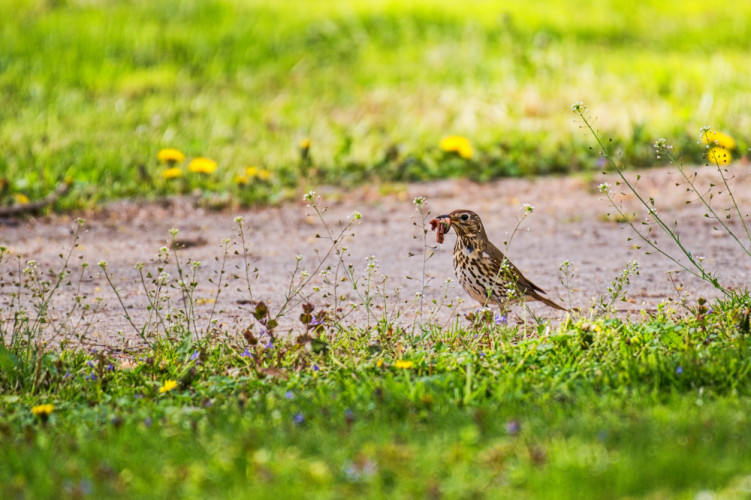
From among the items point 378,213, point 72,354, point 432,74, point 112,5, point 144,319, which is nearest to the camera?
point 72,354

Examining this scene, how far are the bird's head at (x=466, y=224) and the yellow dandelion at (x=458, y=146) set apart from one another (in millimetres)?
3536

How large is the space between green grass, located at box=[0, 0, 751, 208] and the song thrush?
3.15 meters

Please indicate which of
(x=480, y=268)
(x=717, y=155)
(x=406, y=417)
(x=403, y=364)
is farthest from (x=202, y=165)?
(x=406, y=417)

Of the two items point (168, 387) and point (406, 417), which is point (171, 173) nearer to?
point (168, 387)

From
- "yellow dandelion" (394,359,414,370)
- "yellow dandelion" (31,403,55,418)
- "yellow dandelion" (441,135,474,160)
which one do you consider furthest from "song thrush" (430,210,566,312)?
"yellow dandelion" (441,135,474,160)

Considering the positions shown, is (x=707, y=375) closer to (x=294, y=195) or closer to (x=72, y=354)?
(x=72, y=354)

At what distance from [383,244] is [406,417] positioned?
3.20 m

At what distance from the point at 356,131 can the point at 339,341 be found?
16.0 ft

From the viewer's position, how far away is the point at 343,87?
10453 mm

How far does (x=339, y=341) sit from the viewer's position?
436cm

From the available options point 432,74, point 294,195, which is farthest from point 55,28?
point 294,195

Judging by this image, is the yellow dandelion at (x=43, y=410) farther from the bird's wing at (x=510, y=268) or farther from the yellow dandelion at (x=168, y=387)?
the bird's wing at (x=510, y=268)

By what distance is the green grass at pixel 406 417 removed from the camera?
9.20 feet

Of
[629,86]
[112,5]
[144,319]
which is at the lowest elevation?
[144,319]
